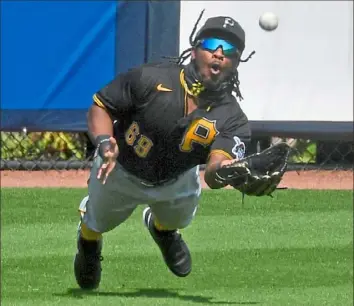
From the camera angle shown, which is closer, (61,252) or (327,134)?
(61,252)

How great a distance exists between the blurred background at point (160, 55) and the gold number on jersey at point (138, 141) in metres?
4.81

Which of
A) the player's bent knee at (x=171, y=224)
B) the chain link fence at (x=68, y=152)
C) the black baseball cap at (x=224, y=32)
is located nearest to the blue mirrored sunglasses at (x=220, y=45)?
the black baseball cap at (x=224, y=32)

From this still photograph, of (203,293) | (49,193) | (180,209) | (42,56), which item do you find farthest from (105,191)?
(42,56)

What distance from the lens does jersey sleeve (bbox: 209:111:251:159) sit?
217 inches

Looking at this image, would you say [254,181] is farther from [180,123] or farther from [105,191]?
[105,191]

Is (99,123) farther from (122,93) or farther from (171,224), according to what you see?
(171,224)

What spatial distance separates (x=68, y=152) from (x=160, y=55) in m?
1.53

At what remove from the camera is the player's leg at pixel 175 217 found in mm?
6289

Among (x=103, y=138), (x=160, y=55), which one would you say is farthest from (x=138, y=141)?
(x=160, y=55)

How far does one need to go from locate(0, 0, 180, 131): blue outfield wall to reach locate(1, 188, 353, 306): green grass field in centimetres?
127

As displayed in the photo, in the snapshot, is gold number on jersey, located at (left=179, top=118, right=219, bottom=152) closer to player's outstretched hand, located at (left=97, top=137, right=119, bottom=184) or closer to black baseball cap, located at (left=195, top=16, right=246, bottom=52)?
black baseball cap, located at (left=195, top=16, right=246, bottom=52)

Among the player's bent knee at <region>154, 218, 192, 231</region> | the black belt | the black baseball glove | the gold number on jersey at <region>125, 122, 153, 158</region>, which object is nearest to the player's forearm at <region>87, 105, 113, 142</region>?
the gold number on jersey at <region>125, 122, 153, 158</region>

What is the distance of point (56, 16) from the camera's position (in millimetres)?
10781

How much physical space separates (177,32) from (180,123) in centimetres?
513
